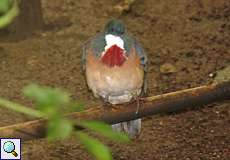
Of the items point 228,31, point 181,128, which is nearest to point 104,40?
point 181,128

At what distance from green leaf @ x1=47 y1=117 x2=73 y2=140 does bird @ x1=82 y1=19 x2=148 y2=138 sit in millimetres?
1989

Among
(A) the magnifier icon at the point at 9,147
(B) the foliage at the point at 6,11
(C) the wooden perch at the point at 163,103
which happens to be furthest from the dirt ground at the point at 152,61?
(B) the foliage at the point at 6,11

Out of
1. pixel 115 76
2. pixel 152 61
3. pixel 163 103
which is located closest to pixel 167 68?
pixel 152 61

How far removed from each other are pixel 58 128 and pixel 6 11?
0.14 metres

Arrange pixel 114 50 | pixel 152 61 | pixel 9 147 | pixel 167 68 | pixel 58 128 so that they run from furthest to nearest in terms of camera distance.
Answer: pixel 152 61, pixel 167 68, pixel 114 50, pixel 9 147, pixel 58 128

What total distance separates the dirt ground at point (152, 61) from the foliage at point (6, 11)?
299cm

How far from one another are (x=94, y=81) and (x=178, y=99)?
24.2 inches

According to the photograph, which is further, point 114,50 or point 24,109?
point 114,50

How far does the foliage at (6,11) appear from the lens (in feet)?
1.76

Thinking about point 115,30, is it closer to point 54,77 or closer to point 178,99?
point 178,99

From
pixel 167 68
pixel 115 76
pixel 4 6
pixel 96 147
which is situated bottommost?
pixel 96 147

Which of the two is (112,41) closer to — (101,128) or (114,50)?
(114,50)

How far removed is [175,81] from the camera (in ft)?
15.1

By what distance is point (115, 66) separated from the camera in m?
2.60
